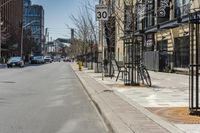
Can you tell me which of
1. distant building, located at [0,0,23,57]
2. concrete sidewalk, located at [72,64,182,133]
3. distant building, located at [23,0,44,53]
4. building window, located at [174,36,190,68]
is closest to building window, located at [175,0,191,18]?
building window, located at [174,36,190,68]

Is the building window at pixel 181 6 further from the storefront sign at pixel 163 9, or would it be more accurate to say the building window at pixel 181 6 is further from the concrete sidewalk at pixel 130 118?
the concrete sidewalk at pixel 130 118

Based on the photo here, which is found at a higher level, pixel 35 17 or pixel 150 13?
pixel 35 17

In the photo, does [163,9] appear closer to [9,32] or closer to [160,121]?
[160,121]

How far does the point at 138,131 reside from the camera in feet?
34.3

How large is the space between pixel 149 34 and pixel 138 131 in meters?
48.1

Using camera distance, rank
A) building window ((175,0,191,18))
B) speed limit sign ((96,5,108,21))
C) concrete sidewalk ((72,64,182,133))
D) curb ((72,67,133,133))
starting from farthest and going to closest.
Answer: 1. building window ((175,0,191,18))
2. speed limit sign ((96,5,108,21))
3. curb ((72,67,133,133))
4. concrete sidewalk ((72,64,182,133))

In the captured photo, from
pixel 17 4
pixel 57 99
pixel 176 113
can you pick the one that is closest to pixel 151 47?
pixel 57 99

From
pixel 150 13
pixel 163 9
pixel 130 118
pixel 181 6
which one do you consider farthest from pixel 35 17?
pixel 130 118

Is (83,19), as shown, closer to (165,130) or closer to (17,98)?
(17,98)

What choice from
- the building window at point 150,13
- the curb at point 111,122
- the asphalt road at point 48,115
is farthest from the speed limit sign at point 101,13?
the building window at point 150,13

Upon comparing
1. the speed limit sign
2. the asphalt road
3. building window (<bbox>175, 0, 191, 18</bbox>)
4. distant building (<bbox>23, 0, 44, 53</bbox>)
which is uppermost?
distant building (<bbox>23, 0, 44, 53</bbox>)

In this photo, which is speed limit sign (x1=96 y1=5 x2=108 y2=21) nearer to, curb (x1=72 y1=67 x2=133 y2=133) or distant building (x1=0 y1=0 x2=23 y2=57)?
curb (x1=72 y1=67 x2=133 y2=133)

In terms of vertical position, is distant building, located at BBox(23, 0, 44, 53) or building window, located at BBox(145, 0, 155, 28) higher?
distant building, located at BBox(23, 0, 44, 53)

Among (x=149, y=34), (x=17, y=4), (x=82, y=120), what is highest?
(x=17, y=4)
